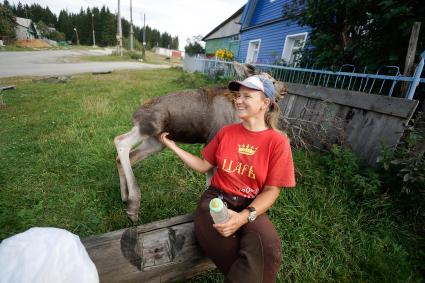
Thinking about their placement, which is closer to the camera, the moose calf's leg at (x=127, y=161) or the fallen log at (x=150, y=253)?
the fallen log at (x=150, y=253)

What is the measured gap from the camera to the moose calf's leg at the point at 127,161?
2.50 meters

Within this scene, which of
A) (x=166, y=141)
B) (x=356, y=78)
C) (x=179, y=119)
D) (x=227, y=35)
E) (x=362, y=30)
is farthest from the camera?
(x=227, y=35)

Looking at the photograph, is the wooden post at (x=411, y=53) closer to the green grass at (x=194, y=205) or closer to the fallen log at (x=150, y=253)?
the green grass at (x=194, y=205)

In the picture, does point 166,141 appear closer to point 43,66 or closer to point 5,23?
point 43,66

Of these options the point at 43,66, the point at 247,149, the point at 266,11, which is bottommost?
the point at 43,66

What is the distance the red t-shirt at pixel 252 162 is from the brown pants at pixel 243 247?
0.12 m

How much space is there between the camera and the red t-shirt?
183 cm

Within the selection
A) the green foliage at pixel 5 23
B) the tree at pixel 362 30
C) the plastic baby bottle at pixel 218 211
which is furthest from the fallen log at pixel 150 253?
the green foliage at pixel 5 23

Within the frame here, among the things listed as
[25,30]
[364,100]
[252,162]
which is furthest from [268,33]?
[25,30]

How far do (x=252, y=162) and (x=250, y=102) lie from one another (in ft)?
1.51

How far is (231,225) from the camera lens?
162cm

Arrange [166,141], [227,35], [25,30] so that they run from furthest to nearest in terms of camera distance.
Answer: [25,30] < [227,35] < [166,141]

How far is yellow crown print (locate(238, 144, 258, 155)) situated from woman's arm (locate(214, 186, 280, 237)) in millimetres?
292

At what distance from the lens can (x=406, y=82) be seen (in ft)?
11.3
